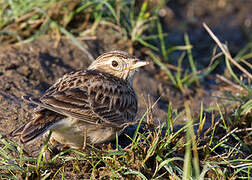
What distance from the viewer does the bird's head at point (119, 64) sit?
5.77 m

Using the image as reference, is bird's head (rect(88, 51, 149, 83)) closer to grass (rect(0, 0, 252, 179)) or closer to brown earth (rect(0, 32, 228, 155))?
brown earth (rect(0, 32, 228, 155))

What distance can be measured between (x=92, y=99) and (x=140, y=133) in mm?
717

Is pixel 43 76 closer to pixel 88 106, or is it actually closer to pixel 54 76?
pixel 54 76

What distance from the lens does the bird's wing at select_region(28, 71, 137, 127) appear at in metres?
4.49

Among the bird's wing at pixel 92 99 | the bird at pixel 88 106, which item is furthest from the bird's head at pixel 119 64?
the bird's wing at pixel 92 99

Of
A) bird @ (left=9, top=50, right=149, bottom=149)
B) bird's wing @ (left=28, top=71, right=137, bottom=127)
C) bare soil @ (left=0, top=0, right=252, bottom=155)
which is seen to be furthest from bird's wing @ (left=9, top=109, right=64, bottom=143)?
bare soil @ (left=0, top=0, right=252, bottom=155)

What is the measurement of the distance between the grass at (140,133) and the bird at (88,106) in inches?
8.1

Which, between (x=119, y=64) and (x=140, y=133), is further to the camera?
(x=119, y=64)

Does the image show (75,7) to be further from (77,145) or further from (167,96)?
(77,145)

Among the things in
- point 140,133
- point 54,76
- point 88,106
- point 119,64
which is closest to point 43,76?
point 54,76

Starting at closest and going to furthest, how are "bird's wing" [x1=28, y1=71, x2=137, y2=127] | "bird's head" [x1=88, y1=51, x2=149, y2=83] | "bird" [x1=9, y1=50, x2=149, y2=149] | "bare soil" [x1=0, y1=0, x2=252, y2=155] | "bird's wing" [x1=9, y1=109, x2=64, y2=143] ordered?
"bird's wing" [x1=9, y1=109, x2=64, y2=143] → "bird" [x1=9, y1=50, x2=149, y2=149] → "bird's wing" [x1=28, y1=71, x2=137, y2=127] → "bare soil" [x1=0, y1=0, x2=252, y2=155] → "bird's head" [x1=88, y1=51, x2=149, y2=83]

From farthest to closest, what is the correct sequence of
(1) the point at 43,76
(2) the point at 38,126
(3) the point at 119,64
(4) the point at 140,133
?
(1) the point at 43,76 → (3) the point at 119,64 → (4) the point at 140,133 → (2) the point at 38,126

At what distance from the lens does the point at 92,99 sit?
16.2 feet

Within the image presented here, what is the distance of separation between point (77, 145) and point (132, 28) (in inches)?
130
